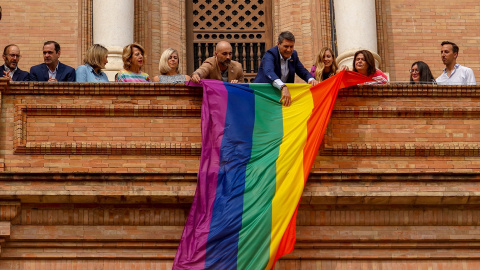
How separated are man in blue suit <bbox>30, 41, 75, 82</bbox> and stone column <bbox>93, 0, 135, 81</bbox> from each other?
3.55 m

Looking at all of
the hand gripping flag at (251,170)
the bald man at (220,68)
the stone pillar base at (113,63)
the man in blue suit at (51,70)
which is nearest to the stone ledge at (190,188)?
the hand gripping flag at (251,170)

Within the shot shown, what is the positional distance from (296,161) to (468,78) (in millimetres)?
3100

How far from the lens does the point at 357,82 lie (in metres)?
16.0

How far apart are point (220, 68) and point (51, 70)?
7.53ft

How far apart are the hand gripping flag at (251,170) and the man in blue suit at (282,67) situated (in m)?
0.15

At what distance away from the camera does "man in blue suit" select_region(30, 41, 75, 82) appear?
1628 cm

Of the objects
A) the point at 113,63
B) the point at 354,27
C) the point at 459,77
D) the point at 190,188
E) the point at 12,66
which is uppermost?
the point at 354,27

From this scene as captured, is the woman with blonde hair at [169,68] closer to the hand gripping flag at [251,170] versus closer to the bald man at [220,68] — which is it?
the bald man at [220,68]

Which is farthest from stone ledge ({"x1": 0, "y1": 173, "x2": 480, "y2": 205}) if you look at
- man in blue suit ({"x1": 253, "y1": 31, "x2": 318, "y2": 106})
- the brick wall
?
the brick wall

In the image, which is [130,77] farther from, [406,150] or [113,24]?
[113,24]

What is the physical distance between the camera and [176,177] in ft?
49.4

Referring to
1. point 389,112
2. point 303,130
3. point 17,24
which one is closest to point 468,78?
point 389,112

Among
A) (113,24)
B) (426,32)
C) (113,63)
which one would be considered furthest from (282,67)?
(426,32)

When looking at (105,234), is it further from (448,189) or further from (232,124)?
(448,189)
